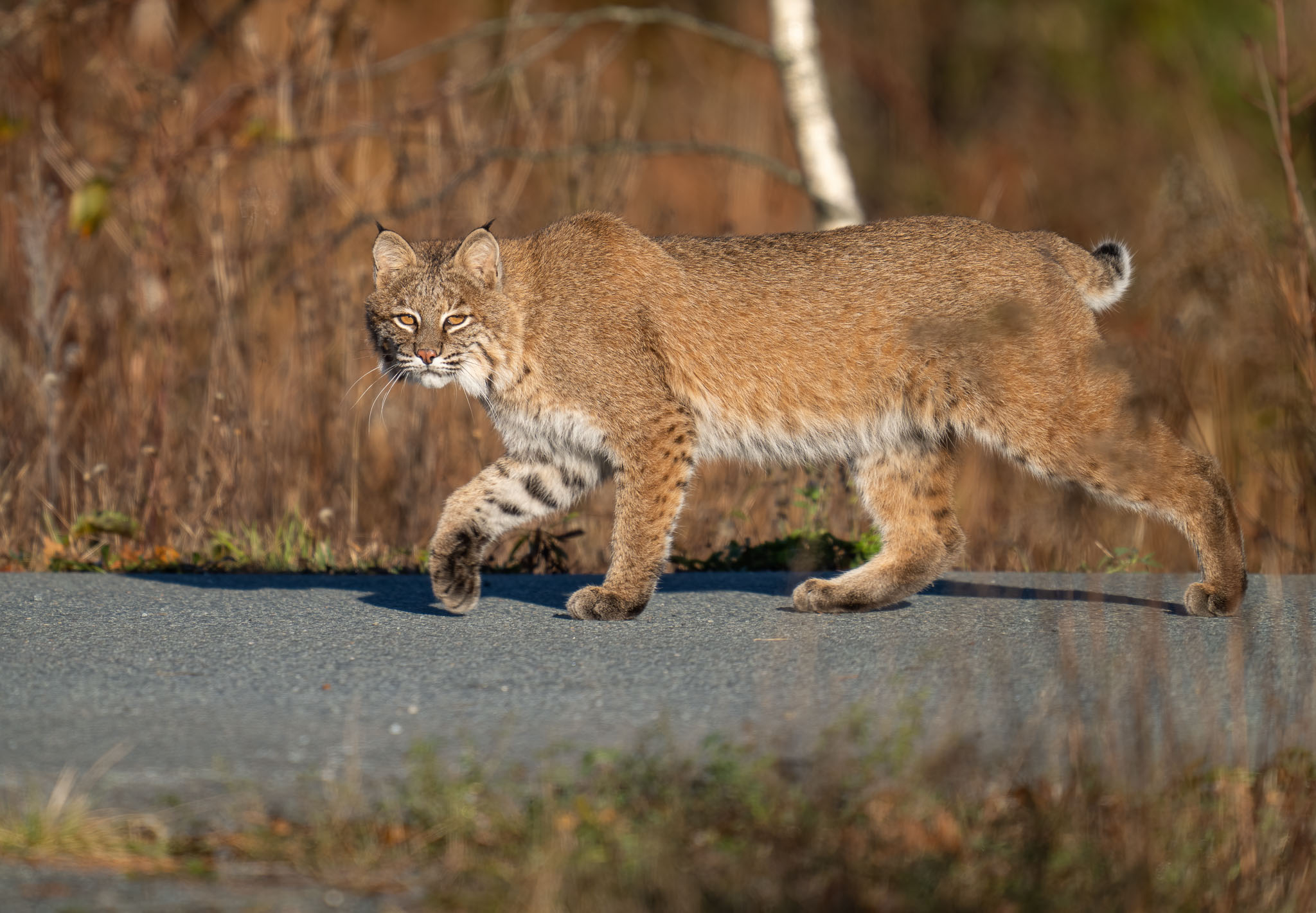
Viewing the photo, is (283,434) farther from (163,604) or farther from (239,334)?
(163,604)

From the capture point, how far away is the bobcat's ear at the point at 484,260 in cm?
533

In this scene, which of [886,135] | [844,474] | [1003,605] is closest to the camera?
[1003,605]

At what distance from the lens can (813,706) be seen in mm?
3582

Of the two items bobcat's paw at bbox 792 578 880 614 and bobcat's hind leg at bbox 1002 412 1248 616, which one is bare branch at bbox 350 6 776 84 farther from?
bobcat's hind leg at bbox 1002 412 1248 616

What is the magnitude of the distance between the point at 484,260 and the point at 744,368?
3.33ft

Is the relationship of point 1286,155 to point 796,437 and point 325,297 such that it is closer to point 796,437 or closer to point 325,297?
point 796,437

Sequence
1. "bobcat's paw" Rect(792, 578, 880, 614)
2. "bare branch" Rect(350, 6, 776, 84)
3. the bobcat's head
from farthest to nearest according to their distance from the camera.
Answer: "bare branch" Rect(350, 6, 776, 84) < the bobcat's head < "bobcat's paw" Rect(792, 578, 880, 614)

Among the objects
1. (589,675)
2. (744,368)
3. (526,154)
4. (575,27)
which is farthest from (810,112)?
(589,675)

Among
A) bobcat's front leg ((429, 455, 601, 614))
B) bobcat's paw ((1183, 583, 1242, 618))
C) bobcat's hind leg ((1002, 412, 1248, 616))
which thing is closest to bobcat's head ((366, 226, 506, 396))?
bobcat's front leg ((429, 455, 601, 614))

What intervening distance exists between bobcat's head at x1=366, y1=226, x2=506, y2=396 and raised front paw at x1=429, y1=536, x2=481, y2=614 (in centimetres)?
63

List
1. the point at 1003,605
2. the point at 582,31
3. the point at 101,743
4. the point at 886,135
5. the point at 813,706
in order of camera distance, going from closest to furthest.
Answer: the point at 101,743
the point at 813,706
the point at 1003,605
the point at 886,135
the point at 582,31

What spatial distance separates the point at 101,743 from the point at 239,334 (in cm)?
418

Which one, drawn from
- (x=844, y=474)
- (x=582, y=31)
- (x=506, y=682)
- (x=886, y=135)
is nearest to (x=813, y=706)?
(x=506, y=682)

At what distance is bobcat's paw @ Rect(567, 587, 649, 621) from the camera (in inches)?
190
